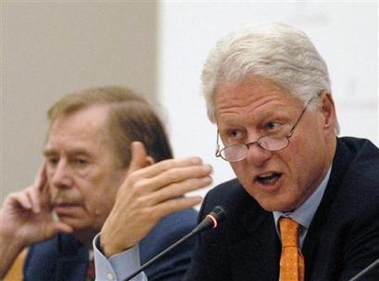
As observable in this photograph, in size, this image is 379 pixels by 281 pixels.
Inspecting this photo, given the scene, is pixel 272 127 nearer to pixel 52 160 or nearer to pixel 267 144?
pixel 267 144

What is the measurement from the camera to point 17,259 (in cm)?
338

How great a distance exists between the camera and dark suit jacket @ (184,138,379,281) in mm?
2258

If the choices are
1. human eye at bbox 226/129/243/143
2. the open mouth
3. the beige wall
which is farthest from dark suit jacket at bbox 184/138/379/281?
the beige wall

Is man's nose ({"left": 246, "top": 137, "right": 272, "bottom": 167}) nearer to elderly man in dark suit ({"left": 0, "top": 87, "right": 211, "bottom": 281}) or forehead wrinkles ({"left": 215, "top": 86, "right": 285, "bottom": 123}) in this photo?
forehead wrinkles ({"left": 215, "top": 86, "right": 285, "bottom": 123})

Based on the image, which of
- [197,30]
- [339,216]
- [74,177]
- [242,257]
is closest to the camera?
[339,216]

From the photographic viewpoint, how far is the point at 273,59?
228 cm

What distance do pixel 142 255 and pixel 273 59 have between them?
2.45ft

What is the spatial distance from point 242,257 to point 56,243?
1018 millimetres

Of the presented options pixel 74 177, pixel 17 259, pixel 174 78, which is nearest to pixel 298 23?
pixel 174 78

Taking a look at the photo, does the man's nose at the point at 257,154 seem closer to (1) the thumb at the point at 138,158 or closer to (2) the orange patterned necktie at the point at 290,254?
(2) the orange patterned necktie at the point at 290,254

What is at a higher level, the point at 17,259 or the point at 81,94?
the point at 81,94

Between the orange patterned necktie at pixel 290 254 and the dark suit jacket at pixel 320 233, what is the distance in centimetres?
2

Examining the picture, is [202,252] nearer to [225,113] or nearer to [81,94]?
[225,113]

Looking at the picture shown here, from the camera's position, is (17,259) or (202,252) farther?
(17,259)
